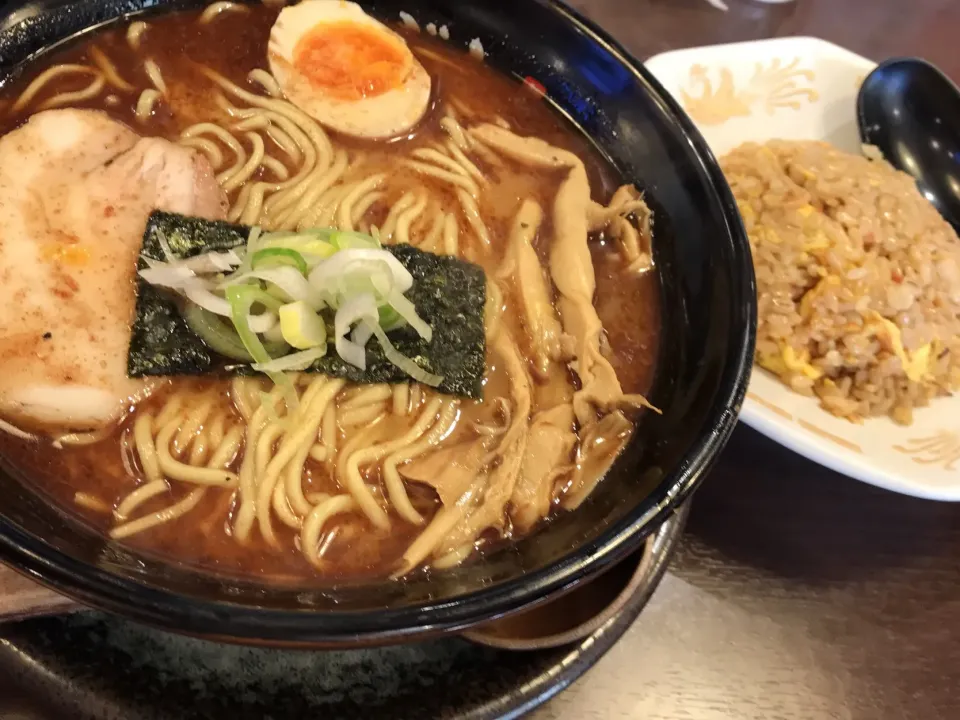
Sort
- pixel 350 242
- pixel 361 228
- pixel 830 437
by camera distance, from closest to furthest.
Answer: pixel 350 242 < pixel 361 228 < pixel 830 437

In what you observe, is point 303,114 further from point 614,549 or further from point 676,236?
point 614,549

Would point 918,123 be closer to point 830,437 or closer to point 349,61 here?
point 830,437

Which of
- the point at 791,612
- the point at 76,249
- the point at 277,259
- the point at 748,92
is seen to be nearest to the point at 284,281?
the point at 277,259

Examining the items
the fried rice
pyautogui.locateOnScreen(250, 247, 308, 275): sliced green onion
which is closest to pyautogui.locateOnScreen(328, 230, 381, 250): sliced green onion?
pyautogui.locateOnScreen(250, 247, 308, 275): sliced green onion

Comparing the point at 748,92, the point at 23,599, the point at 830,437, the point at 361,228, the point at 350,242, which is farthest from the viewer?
the point at 748,92

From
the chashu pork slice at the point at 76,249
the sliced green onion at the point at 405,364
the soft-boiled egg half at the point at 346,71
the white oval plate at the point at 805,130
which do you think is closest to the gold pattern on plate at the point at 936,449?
the white oval plate at the point at 805,130

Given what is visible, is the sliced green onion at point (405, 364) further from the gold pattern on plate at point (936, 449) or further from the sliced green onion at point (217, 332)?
the gold pattern on plate at point (936, 449)

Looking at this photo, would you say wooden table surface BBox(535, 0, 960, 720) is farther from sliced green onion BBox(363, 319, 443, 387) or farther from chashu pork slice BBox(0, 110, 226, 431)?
chashu pork slice BBox(0, 110, 226, 431)
